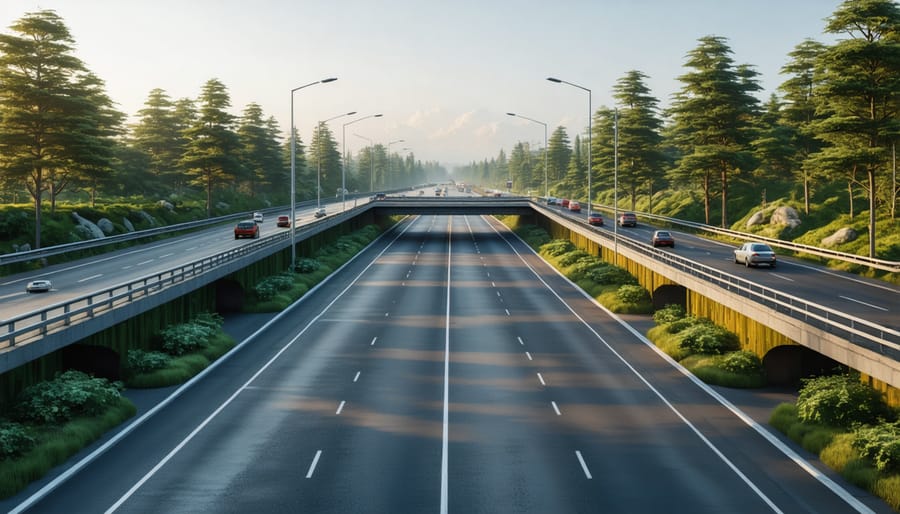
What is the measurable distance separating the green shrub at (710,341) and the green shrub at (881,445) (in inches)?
523

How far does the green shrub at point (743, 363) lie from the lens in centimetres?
3338

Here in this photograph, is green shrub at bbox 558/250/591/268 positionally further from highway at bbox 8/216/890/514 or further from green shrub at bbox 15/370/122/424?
green shrub at bbox 15/370/122/424

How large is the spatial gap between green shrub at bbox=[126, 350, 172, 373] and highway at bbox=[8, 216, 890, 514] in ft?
5.72

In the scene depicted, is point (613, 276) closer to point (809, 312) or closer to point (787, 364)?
point (787, 364)

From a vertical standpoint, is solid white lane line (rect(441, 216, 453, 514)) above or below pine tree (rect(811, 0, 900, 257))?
below

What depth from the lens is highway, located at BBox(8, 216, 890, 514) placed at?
2088 centimetres

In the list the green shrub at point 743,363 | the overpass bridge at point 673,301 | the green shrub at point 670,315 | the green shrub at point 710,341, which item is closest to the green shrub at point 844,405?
the overpass bridge at point 673,301

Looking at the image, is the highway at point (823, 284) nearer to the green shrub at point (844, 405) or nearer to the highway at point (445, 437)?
the green shrub at point (844, 405)

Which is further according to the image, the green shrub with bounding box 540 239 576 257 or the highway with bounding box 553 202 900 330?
the green shrub with bounding box 540 239 576 257

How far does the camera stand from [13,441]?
22562 mm

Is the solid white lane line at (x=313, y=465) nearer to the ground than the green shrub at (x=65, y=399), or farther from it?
nearer to the ground

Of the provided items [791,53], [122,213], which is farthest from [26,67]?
[791,53]

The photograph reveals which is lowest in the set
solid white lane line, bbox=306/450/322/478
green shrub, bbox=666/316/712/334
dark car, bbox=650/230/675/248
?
solid white lane line, bbox=306/450/322/478

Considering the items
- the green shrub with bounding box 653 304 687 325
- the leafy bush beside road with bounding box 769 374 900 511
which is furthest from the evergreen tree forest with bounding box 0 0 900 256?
the leafy bush beside road with bounding box 769 374 900 511
